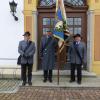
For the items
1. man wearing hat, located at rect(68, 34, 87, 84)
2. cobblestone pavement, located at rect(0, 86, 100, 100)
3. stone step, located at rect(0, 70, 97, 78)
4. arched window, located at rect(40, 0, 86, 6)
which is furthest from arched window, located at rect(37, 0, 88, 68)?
cobblestone pavement, located at rect(0, 86, 100, 100)

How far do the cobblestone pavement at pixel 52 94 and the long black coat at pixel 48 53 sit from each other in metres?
0.98

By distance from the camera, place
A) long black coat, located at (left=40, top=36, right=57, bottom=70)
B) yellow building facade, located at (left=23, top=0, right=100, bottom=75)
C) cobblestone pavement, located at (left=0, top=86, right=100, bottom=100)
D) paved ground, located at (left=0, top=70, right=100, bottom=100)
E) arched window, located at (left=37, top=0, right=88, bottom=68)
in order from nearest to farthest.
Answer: cobblestone pavement, located at (left=0, top=86, right=100, bottom=100)
paved ground, located at (left=0, top=70, right=100, bottom=100)
long black coat, located at (left=40, top=36, right=57, bottom=70)
yellow building facade, located at (left=23, top=0, right=100, bottom=75)
arched window, located at (left=37, top=0, right=88, bottom=68)

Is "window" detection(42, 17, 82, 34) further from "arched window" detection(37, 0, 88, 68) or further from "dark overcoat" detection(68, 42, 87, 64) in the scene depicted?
"dark overcoat" detection(68, 42, 87, 64)

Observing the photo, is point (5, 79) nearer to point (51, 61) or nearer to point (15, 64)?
point (15, 64)

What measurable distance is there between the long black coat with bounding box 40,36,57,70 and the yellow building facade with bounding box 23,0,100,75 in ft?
3.83

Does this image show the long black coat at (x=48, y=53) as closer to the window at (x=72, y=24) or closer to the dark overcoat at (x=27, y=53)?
the dark overcoat at (x=27, y=53)

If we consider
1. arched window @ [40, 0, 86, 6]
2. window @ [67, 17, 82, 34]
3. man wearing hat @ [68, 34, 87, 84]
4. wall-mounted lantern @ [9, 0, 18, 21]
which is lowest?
man wearing hat @ [68, 34, 87, 84]

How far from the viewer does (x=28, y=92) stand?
1205 centimetres

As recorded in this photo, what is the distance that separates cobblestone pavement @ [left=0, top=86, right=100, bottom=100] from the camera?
1108 cm

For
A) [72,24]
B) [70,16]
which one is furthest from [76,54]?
[70,16]

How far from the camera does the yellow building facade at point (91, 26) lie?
14500 millimetres

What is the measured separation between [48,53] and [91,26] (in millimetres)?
2020

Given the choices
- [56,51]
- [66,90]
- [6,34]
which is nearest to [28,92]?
[66,90]

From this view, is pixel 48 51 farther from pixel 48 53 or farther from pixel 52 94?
pixel 52 94
